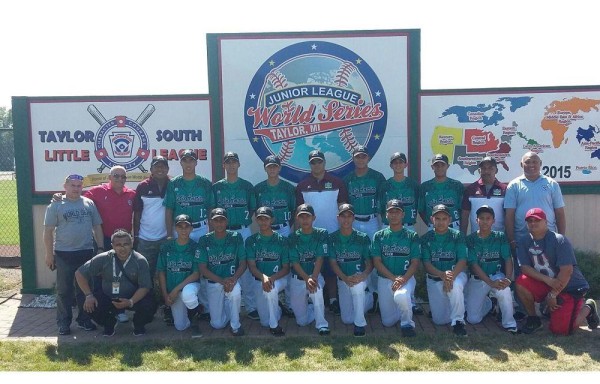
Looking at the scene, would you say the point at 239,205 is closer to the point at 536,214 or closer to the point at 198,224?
the point at 198,224

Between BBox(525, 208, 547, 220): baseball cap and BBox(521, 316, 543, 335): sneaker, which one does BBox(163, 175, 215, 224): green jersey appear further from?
BBox(521, 316, 543, 335): sneaker

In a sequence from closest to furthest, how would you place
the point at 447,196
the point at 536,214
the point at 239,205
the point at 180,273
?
1. the point at 536,214
2. the point at 180,273
3. the point at 447,196
4. the point at 239,205

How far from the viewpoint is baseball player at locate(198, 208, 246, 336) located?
17.9ft

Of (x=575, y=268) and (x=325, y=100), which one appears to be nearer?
(x=575, y=268)

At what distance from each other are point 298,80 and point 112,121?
260 cm

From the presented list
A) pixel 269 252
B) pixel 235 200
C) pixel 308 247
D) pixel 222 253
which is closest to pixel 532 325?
pixel 308 247

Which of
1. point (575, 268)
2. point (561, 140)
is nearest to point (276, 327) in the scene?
point (575, 268)

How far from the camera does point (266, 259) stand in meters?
Result: 5.55

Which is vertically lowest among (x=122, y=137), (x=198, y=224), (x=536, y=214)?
(x=198, y=224)

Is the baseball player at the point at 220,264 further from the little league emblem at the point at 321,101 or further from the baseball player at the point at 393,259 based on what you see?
the little league emblem at the point at 321,101

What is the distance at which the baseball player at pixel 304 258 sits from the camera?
5.45m

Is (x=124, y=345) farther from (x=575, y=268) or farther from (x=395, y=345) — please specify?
(x=575, y=268)

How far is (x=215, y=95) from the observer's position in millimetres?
7059

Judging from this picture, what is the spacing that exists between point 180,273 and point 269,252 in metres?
0.97
